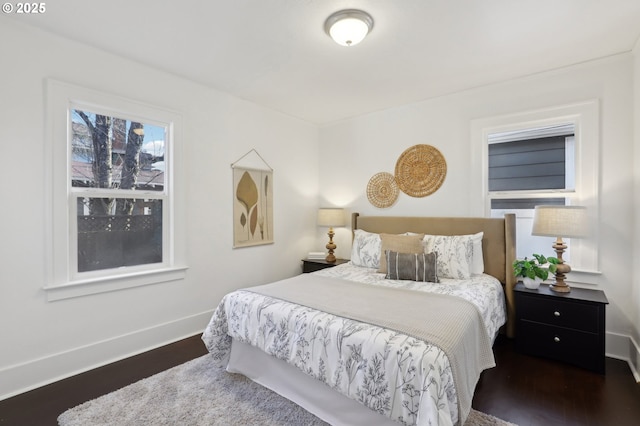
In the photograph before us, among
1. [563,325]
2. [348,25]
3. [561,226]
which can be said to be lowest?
[563,325]

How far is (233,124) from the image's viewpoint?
11.6ft

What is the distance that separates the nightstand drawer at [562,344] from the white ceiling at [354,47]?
2.32 meters

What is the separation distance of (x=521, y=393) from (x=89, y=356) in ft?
10.8

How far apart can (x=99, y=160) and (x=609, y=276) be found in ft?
14.9

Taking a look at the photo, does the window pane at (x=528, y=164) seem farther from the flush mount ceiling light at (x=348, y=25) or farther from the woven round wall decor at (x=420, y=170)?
the flush mount ceiling light at (x=348, y=25)

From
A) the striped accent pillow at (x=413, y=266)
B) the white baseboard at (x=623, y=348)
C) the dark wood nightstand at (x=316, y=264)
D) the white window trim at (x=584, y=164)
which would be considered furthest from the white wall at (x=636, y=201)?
the dark wood nightstand at (x=316, y=264)

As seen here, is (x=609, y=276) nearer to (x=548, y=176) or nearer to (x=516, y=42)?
(x=548, y=176)

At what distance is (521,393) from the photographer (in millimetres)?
2111

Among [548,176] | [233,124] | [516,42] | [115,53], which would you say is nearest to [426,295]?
[548,176]

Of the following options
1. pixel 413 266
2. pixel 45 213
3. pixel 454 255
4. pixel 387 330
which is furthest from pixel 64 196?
pixel 454 255

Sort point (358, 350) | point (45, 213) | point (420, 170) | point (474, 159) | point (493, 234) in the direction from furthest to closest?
point (420, 170), point (474, 159), point (493, 234), point (45, 213), point (358, 350)

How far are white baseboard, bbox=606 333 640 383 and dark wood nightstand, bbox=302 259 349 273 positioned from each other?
2677mm

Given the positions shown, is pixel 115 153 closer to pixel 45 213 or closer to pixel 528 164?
pixel 45 213

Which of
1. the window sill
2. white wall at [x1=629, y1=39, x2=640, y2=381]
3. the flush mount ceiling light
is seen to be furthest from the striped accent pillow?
the window sill
